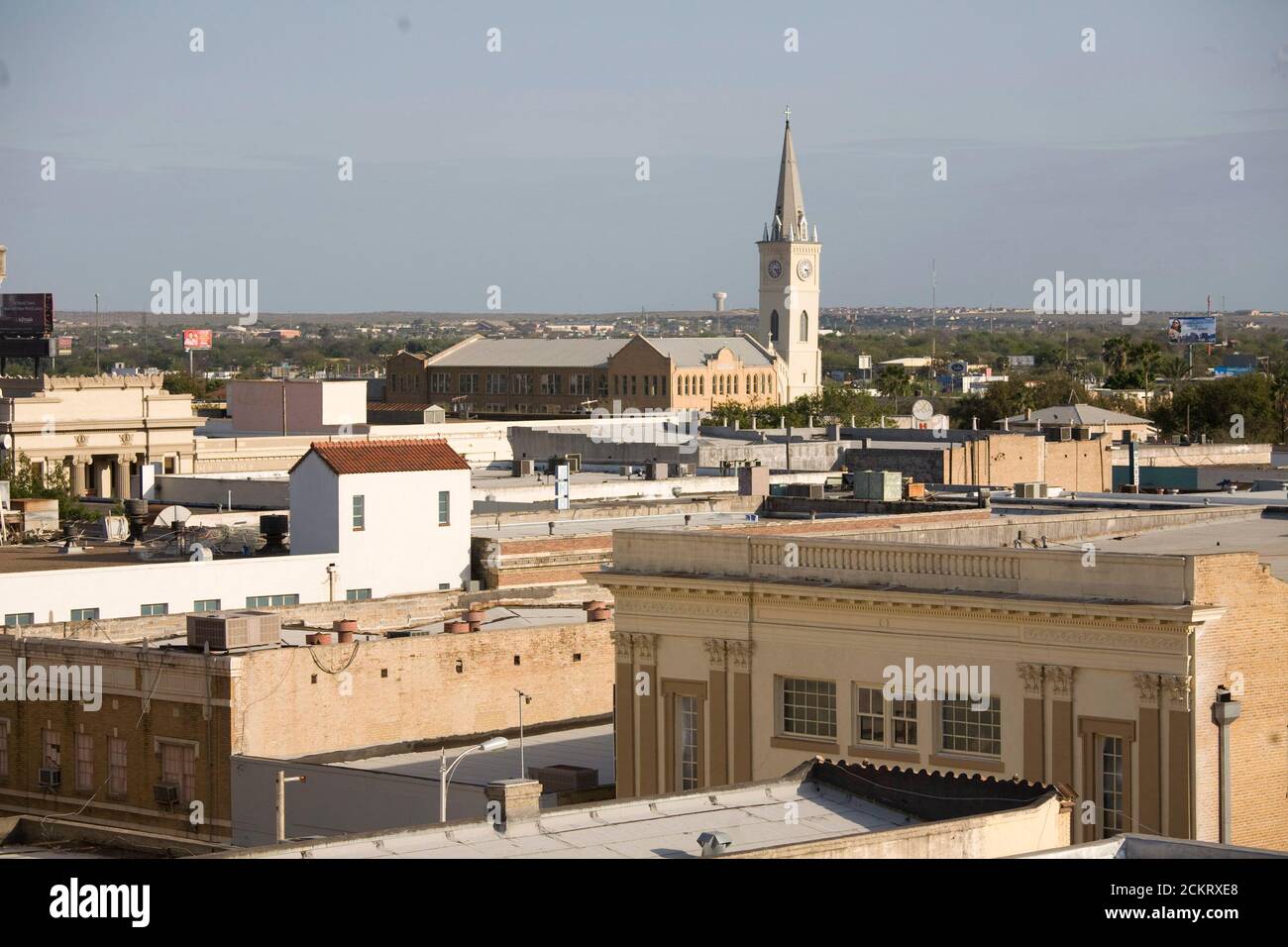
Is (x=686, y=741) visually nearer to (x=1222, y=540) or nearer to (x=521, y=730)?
(x=521, y=730)

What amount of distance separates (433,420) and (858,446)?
30.7 meters

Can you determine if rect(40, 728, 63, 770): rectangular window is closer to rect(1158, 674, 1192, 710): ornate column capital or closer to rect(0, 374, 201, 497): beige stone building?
rect(1158, 674, 1192, 710): ornate column capital

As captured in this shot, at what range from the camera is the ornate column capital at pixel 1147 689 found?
1262 inches

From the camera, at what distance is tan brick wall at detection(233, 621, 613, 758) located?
40312 mm

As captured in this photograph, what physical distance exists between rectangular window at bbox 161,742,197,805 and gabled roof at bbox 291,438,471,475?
560 inches

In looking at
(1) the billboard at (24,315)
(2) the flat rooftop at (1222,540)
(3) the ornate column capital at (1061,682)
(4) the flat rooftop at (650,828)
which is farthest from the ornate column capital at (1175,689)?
(1) the billboard at (24,315)

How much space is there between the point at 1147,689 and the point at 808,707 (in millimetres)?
5851

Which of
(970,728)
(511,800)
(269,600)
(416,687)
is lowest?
(416,687)

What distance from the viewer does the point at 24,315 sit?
437 ft

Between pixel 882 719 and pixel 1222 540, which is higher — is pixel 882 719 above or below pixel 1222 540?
below

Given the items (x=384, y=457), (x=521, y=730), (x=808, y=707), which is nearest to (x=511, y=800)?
(x=808, y=707)

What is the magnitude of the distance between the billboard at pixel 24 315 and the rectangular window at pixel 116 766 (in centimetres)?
9554

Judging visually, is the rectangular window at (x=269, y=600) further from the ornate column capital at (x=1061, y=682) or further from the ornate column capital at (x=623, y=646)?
the ornate column capital at (x=1061, y=682)

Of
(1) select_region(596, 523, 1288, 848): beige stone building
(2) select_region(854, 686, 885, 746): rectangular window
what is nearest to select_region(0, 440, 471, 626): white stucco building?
(1) select_region(596, 523, 1288, 848): beige stone building
